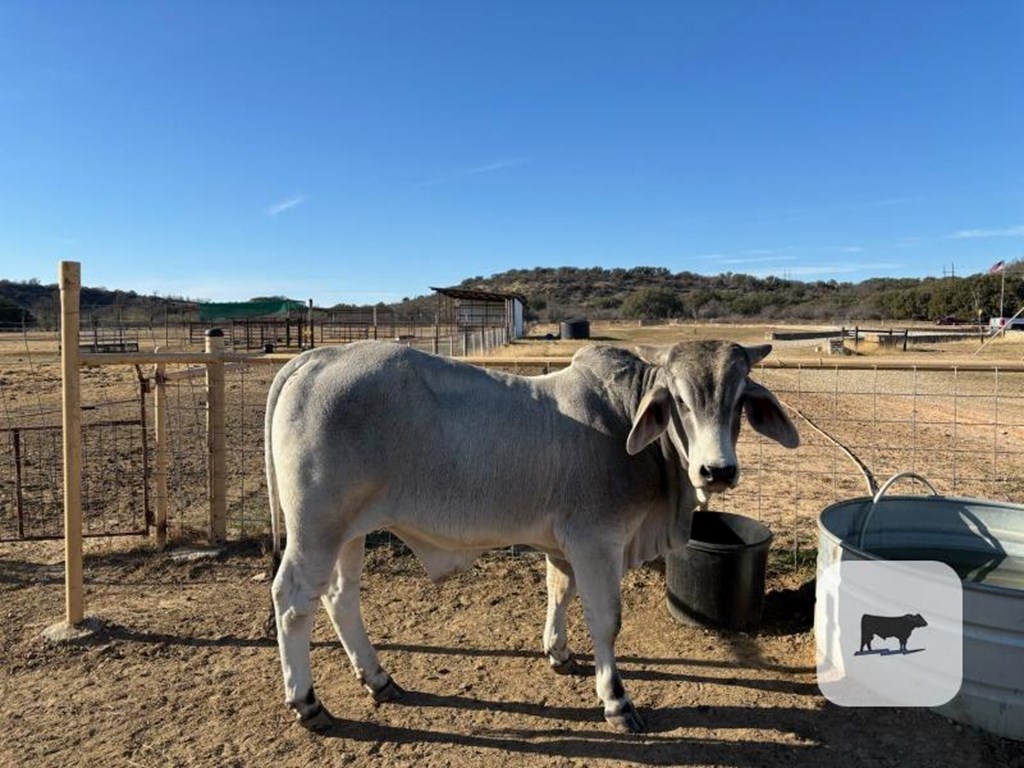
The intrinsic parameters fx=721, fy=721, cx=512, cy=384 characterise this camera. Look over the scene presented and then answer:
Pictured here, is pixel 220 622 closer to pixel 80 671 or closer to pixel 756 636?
pixel 80 671

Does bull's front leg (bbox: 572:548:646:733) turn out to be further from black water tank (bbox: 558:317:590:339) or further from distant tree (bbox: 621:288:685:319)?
distant tree (bbox: 621:288:685:319)

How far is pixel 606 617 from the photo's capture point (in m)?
3.39

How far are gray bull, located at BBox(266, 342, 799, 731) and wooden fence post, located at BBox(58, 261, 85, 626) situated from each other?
1.60 meters

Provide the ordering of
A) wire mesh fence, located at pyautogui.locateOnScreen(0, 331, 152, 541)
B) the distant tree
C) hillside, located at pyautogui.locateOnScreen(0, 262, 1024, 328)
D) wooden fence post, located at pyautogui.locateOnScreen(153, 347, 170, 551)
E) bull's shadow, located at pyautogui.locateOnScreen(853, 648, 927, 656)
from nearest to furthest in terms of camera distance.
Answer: bull's shadow, located at pyautogui.locateOnScreen(853, 648, 927, 656) < wooden fence post, located at pyautogui.locateOnScreen(153, 347, 170, 551) < wire mesh fence, located at pyautogui.locateOnScreen(0, 331, 152, 541) < hillside, located at pyautogui.locateOnScreen(0, 262, 1024, 328) < the distant tree

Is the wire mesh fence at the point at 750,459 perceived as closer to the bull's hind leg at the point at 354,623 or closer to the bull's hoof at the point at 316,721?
the bull's hind leg at the point at 354,623

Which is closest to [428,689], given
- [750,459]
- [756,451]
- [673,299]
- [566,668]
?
[566,668]

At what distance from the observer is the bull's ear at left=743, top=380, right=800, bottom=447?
3.24m

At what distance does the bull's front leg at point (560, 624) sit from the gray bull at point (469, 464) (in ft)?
1.54

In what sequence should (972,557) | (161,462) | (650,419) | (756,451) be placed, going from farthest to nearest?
(756,451)
(161,462)
(972,557)
(650,419)

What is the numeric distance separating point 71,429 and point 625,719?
355 cm

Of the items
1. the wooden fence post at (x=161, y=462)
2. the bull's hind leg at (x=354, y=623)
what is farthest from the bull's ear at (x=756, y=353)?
the wooden fence post at (x=161, y=462)

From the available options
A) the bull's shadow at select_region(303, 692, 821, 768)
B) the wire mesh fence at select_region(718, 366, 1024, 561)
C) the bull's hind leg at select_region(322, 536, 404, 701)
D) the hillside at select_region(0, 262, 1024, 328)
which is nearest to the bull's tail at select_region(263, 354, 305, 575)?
the bull's hind leg at select_region(322, 536, 404, 701)

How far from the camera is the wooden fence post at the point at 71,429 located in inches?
166

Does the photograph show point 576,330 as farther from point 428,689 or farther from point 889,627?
point 889,627
